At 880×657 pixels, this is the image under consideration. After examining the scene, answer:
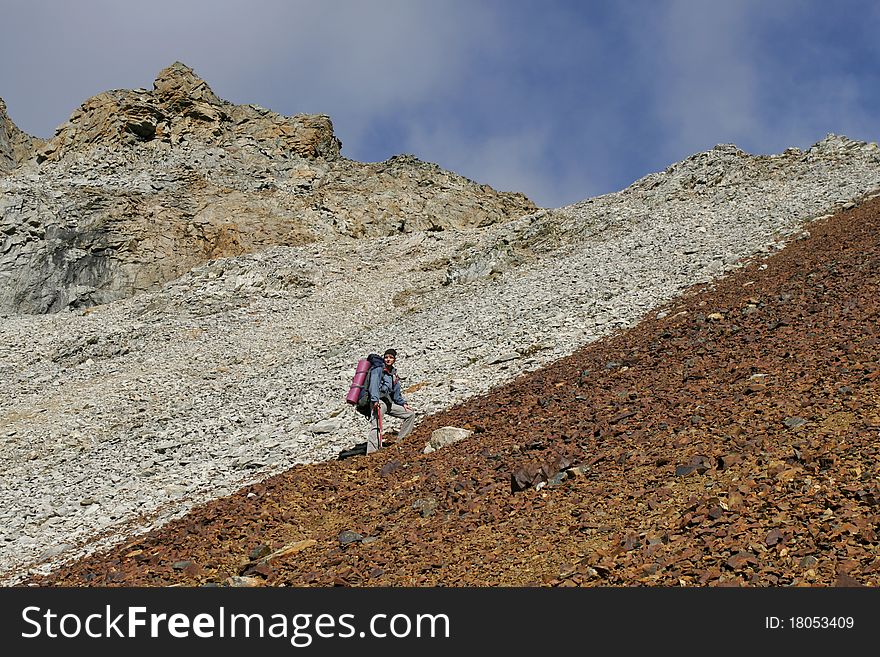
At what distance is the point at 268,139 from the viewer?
62.5 metres

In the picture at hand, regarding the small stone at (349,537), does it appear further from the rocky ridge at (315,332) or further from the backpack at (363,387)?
the rocky ridge at (315,332)

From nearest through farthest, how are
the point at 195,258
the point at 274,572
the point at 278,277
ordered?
the point at 274,572
the point at 278,277
the point at 195,258

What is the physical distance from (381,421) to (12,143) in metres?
84.6

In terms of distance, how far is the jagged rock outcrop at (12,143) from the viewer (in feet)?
253

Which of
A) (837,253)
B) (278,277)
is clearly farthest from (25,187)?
(837,253)

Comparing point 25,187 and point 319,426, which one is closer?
point 319,426

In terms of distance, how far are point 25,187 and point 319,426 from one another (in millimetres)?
45633

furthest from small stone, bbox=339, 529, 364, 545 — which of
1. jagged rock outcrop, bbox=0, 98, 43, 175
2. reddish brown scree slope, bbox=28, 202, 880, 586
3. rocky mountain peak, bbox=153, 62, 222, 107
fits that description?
jagged rock outcrop, bbox=0, 98, 43, 175

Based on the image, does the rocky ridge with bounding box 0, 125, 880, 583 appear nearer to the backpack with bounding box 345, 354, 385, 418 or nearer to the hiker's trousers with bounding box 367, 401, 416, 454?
the hiker's trousers with bounding box 367, 401, 416, 454

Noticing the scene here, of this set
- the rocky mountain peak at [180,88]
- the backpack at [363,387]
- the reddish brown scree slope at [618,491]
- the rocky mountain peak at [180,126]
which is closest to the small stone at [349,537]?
the reddish brown scree slope at [618,491]

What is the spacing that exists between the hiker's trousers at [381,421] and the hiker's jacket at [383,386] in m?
0.15

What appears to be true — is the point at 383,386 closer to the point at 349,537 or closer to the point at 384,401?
the point at 384,401

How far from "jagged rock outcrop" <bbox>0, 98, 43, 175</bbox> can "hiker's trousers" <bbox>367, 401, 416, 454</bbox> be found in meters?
76.9

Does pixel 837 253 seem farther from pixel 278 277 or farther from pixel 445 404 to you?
pixel 278 277
